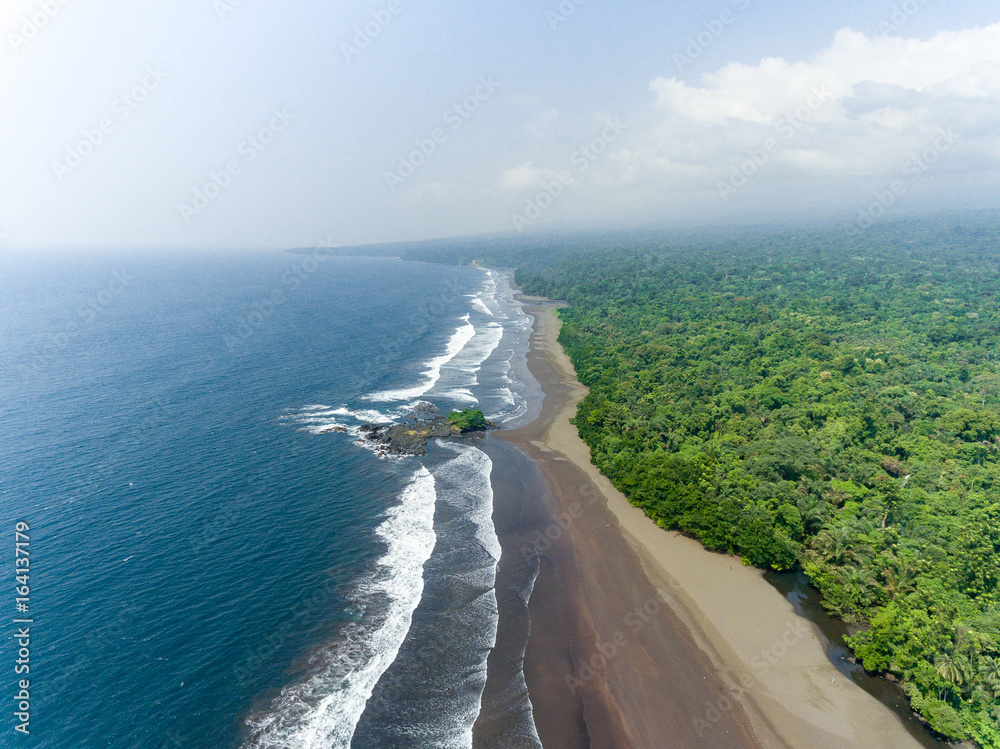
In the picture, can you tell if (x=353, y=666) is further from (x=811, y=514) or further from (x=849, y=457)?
(x=849, y=457)

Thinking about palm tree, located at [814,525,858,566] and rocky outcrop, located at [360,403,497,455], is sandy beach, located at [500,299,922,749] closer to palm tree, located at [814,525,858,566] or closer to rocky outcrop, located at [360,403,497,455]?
palm tree, located at [814,525,858,566]

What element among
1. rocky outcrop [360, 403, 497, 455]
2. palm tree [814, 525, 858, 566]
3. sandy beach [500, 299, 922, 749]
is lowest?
sandy beach [500, 299, 922, 749]

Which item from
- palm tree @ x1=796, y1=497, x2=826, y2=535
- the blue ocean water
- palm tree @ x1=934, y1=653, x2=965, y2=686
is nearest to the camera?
palm tree @ x1=934, y1=653, x2=965, y2=686

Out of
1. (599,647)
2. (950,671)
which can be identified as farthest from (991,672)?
(599,647)

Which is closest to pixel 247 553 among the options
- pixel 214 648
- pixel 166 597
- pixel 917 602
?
pixel 166 597

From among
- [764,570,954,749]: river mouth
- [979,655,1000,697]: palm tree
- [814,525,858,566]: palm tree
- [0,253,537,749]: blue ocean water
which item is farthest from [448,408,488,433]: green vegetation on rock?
[979,655,1000,697]: palm tree

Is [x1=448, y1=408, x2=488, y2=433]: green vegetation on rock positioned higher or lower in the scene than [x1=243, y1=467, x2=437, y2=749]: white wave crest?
higher

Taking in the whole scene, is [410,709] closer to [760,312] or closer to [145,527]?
[145,527]
